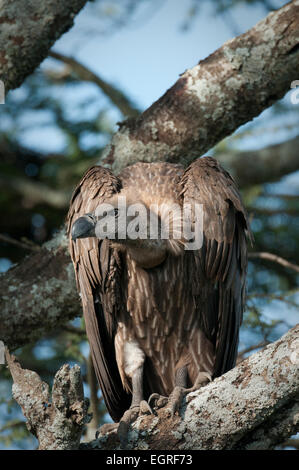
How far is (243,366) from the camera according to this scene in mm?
3658

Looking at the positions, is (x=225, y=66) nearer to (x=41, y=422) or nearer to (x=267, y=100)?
(x=267, y=100)

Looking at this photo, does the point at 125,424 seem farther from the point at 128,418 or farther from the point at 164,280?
the point at 164,280

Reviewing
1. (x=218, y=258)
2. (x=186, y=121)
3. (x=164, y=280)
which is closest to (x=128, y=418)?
(x=164, y=280)

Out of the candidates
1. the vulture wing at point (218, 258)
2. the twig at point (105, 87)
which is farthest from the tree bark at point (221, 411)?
the twig at point (105, 87)

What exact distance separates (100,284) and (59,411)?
1624 millimetres

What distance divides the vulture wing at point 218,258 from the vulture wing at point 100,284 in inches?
23.0

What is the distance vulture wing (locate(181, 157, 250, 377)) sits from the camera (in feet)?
15.8

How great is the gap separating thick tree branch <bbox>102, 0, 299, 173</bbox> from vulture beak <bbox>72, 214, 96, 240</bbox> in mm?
1282

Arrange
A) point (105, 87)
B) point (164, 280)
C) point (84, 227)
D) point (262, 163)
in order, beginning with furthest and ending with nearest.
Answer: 1. point (105, 87)
2. point (262, 163)
3. point (164, 280)
4. point (84, 227)

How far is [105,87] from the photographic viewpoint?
26.0 ft

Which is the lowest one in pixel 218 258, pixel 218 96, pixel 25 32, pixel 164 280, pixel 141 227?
pixel 164 280

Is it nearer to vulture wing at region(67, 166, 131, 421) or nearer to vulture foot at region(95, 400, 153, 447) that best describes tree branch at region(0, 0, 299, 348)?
vulture wing at region(67, 166, 131, 421)

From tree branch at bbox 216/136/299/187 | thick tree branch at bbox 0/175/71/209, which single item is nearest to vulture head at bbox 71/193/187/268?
thick tree branch at bbox 0/175/71/209

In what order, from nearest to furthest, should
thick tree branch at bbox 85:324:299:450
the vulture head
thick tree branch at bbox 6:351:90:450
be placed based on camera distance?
thick tree branch at bbox 6:351:90:450 → thick tree branch at bbox 85:324:299:450 → the vulture head
